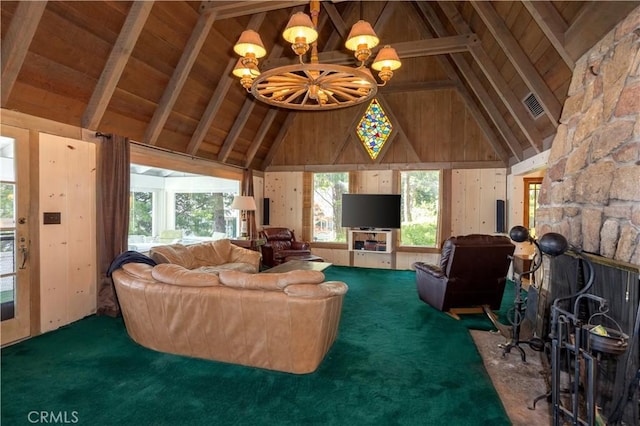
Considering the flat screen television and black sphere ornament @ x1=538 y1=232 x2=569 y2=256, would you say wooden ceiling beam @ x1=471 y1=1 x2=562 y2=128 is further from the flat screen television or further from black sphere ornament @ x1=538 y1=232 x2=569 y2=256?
the flat screen television

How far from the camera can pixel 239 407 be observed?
2.23m

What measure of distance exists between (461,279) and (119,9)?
495 centimetres

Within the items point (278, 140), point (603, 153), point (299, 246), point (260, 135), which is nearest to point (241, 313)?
point (603, 153)

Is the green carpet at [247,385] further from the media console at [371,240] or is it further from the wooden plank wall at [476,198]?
the wooden plank wall at [476,198]

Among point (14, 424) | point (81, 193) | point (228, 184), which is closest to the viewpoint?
point (14, 424)

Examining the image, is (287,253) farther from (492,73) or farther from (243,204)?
(492,73)

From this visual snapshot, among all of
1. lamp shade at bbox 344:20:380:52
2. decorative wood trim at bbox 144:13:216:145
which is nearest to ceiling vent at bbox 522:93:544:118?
lamp shade at bbox 344:20:380:52

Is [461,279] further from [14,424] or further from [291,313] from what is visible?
[14,424]

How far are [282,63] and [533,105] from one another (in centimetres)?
396

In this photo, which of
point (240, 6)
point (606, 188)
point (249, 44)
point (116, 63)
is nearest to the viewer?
point (606, 188)

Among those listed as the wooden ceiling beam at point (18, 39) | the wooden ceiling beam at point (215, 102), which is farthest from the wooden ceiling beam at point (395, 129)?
the wooden ceiling beam at point (18, 39)

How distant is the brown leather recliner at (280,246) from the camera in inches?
256

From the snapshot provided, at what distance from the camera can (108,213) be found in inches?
160

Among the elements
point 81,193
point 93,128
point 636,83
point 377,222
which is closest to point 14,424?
point 81,193
